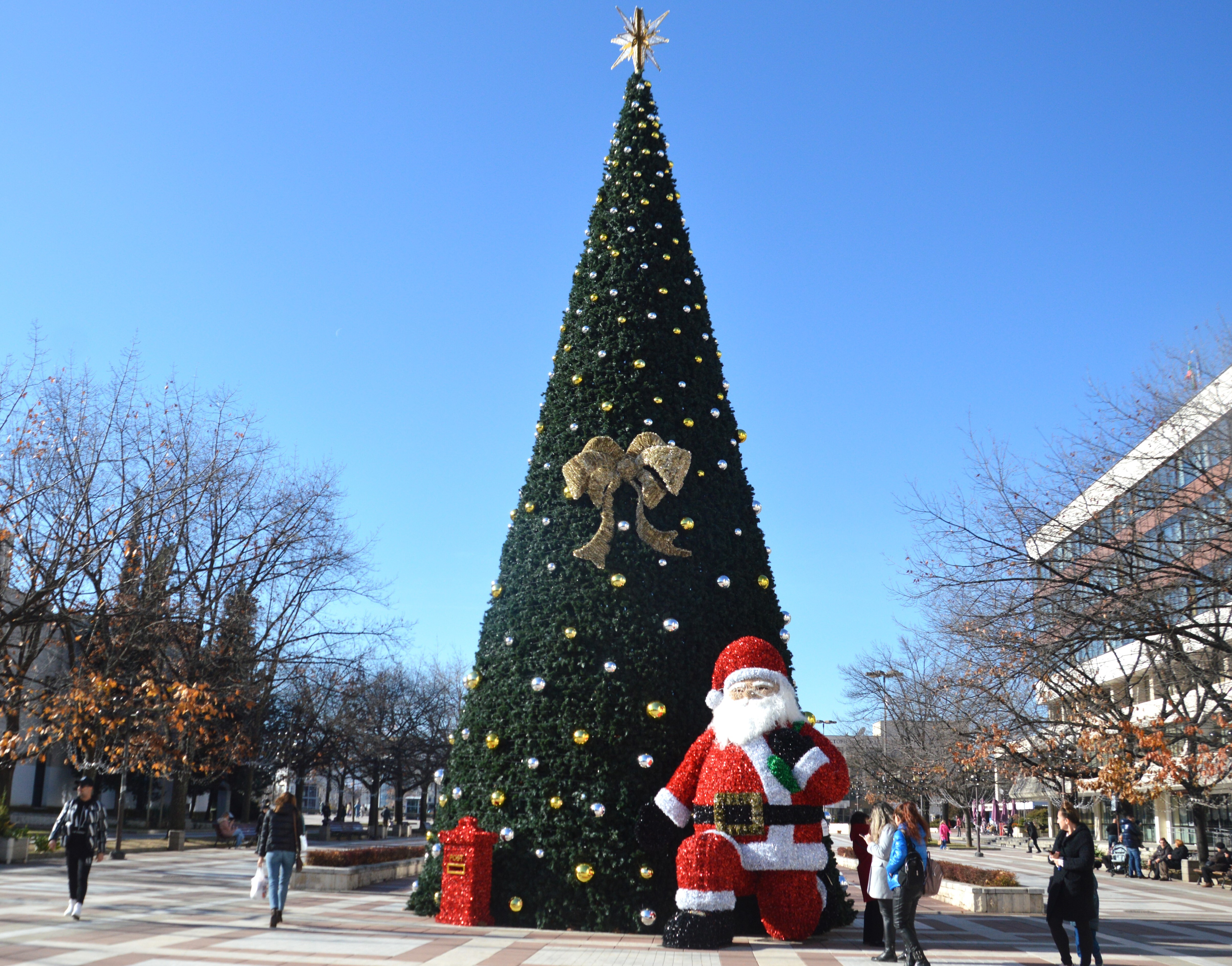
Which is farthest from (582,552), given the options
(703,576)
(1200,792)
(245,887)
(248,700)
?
(1200,792)

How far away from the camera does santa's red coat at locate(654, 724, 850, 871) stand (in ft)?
29.7

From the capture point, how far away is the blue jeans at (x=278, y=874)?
32.5 ft

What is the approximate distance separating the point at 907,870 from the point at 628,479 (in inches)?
202

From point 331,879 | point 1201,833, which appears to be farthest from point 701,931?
point 1201,833

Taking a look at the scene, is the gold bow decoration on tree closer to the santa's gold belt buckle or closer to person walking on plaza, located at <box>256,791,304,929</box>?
the santa's gold belt buckle

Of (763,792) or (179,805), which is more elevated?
(763,792)

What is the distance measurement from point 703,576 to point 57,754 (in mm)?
42568

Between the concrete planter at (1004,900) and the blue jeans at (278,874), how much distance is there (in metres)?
8.99

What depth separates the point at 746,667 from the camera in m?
9.57

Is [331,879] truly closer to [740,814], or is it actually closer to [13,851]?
[13,851]

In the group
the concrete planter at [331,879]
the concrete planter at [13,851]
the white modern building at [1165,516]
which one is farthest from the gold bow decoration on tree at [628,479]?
the concrete planter at [13,851]

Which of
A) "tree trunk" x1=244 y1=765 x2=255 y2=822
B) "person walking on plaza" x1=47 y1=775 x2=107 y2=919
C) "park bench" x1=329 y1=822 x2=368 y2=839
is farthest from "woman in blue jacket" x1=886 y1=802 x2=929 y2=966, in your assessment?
"park bench" x1=329 y1=822 x2=368 y2=839

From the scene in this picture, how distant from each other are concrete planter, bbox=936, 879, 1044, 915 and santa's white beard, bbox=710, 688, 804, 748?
6.04 meters

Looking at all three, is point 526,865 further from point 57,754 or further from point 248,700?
point 57,754
